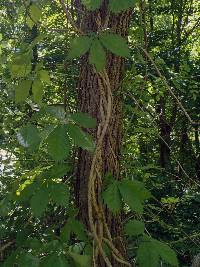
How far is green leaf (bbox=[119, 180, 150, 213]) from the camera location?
3.81 feet

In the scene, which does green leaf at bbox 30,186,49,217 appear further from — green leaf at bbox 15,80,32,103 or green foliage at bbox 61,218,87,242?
green leaf at bbox 15,80,32,103

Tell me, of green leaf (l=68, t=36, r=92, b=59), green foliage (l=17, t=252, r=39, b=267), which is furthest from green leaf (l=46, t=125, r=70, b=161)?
green foliage (l=17, t=252, r=39, b=267)

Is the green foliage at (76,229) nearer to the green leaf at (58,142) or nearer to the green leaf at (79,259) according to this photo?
the green leaf at (79,259)

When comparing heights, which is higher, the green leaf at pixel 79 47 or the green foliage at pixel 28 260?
the green leaf at pixel 79 47

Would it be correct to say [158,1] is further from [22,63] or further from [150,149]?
[22,63]

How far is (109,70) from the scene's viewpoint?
1420 mm

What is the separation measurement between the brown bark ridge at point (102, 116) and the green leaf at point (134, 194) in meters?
0.14

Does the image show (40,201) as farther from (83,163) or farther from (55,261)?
(83,163)

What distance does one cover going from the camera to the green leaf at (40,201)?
114 cm

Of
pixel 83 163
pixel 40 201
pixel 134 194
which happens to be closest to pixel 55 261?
pixel 40 201

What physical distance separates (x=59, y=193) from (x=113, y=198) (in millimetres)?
157

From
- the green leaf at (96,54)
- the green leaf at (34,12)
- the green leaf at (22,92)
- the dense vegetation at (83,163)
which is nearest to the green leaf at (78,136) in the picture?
the dense vegetation at (83,163)

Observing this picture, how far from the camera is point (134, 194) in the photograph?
1183mm

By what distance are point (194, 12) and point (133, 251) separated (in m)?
7.91
